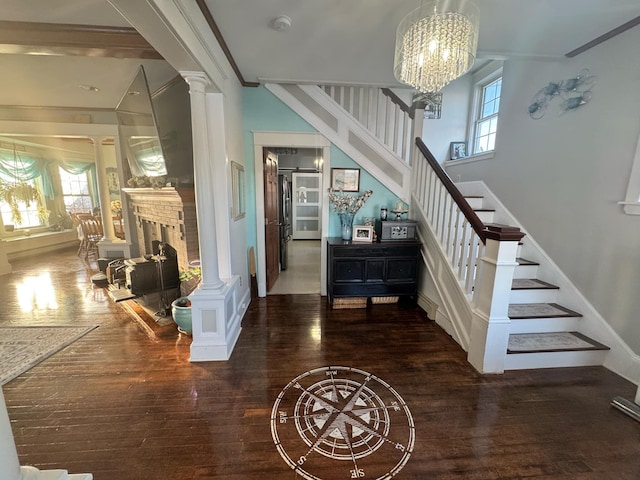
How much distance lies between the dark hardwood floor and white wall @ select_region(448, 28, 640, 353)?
81 centimetres

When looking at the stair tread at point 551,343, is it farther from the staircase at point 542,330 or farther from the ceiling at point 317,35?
the ceiling at point 317,35

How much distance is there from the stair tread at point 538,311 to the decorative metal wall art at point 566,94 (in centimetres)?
199

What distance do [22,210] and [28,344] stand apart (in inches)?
236

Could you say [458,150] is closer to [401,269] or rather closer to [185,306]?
[401,269]

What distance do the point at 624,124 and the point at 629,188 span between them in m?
0.55

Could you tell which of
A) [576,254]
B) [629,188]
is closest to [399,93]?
[629,188]

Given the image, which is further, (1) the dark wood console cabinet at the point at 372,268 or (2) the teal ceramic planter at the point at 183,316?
(1) the dark wood console cabinet at the point at 372,268

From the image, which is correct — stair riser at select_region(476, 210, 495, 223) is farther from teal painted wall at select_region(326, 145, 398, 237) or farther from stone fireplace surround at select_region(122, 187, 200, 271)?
stone fireplace surround at select_region(122, 187, 200, 271)

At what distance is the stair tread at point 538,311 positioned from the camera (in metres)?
2.33

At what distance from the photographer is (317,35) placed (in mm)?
2158

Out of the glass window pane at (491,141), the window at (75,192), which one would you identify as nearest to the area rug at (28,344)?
the glass window pane at (491,141)

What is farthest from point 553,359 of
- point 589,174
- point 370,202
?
point 370,202

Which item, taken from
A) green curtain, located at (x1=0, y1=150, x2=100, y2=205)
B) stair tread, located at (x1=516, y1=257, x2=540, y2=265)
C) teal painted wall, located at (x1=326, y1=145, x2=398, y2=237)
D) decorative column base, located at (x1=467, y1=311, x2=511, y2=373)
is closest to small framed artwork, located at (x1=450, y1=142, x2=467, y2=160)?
teal painted wall, located at (x1=326, y1=145, x2=398, y2=237)

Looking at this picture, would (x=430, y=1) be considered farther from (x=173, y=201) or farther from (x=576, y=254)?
(x=173, y=201)
